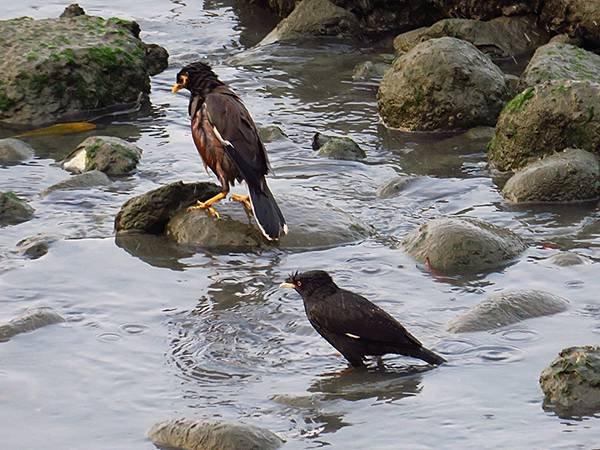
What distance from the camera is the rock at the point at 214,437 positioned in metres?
6.95

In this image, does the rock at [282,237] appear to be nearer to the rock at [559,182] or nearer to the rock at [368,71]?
the rock at [559,182]

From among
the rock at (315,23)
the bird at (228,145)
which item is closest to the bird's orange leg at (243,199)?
the bird at (228,145)

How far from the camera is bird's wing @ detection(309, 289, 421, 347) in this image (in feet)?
26.6

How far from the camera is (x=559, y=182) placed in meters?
11.3

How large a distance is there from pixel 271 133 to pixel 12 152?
8.25 feet

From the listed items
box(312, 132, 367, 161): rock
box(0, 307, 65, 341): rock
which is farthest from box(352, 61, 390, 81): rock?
box(0, 307, 65, 341): rock

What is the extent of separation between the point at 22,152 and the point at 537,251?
5.34 meters

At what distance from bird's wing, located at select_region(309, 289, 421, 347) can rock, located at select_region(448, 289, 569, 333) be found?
0.61 meters

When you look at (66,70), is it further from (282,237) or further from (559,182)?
(559,182)

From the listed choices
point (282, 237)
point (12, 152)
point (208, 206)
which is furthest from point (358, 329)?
point (12, 152)

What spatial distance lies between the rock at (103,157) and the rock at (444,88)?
279 centimetres

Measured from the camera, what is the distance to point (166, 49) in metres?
16.9

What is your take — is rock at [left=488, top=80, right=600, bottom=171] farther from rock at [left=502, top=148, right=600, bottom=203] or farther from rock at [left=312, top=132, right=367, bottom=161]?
rock at [left=312, top=132, right=367, bottom=161]

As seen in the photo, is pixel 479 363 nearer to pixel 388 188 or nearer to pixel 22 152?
pixel 388 188
